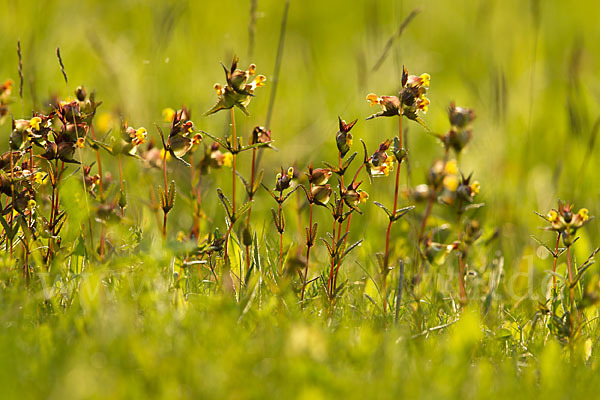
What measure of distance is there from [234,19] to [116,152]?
4.40 m

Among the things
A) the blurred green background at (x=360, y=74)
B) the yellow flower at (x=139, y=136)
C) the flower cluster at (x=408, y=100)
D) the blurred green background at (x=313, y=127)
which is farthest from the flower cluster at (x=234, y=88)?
the blurred green background at (x=360, y=74)

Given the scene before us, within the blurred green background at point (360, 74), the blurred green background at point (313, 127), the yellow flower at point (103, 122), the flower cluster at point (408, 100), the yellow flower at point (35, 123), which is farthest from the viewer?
the yellow flower at point (103, 122)

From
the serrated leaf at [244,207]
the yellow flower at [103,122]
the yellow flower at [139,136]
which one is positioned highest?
the yellow flower at [103,122]

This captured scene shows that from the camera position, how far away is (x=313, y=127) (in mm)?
4461

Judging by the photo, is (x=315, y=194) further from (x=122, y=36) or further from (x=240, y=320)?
(x=122, y=36)

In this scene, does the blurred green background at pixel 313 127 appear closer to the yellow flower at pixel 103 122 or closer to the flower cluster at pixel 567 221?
the yellow flower at pixel 103 122

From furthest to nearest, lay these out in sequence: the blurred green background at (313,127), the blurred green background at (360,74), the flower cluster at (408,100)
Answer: the blurred green background at (360,74)
the flower cluster at (408,100)
the blurred green background at (313,127)

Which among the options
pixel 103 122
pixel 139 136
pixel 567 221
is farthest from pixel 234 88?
pixel 103 122

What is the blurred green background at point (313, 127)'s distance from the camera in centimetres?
165

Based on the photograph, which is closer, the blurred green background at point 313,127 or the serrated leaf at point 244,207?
the blurred green background at point 313,127

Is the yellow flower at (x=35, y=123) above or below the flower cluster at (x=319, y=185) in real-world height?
above

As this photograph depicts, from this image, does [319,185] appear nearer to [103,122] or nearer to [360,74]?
[360,74]

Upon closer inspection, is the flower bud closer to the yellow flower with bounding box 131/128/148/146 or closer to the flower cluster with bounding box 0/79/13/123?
the yellow flower with bounding box 131/128/148/146

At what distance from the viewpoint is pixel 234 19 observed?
21.1 ft
